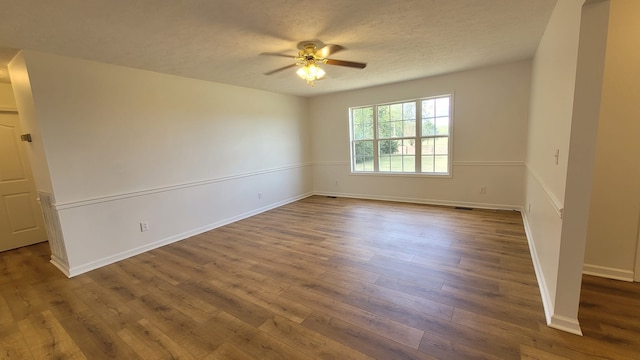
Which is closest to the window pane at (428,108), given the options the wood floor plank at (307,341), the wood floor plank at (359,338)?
the wood floor plank at (359,338)

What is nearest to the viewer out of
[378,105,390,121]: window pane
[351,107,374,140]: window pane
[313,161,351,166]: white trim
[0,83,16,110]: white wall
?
[0,83,16,110]: white wall

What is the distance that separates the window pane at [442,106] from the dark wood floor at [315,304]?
85.7 inches

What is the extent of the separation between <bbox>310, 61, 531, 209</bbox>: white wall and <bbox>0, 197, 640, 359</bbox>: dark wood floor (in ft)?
3.75

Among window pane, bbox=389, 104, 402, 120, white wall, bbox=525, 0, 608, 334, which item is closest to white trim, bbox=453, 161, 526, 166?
window pane, bbox=389, 104, 402, 120

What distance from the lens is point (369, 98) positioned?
5.33 m

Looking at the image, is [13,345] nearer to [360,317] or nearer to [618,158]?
[360,317]

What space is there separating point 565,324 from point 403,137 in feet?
12.8

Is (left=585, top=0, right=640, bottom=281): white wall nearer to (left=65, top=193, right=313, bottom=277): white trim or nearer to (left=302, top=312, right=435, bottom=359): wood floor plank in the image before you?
(left=302, top=312, right=435, bottom=359): wood floor plank

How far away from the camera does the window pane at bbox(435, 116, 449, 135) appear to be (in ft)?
15.3

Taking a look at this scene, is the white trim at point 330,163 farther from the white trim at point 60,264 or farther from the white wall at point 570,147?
the white trim at point 60,264

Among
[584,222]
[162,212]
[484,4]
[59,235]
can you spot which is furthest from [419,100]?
[59,235]

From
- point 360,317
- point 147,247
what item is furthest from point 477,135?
point 147,247

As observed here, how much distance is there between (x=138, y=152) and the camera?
10.9 feet

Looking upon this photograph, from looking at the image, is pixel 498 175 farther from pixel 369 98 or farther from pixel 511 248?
pixel 369 98
